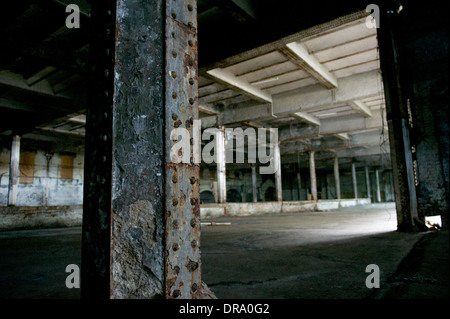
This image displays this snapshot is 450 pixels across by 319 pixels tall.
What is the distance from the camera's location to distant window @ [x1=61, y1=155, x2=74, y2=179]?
16.7 meters

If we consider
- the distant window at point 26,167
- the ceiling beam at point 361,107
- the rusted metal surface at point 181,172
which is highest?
the ceiling beam at point 361,107

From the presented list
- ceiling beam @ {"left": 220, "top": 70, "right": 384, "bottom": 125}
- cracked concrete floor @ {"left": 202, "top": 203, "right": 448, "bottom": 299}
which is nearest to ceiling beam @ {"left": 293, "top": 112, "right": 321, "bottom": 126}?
ceiling beam @ {"left": 220, "top": 70, "right": 384, "bottom": 125}

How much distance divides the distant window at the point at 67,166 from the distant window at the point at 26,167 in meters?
1.60

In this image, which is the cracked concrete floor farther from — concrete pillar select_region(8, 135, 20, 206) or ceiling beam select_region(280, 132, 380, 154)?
ceiling beam select_region(280, 132, 380, 154)

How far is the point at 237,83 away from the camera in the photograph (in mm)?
8625

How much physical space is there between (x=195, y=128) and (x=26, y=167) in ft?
56.3

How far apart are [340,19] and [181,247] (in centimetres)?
450

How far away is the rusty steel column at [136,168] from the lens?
134 centimetres

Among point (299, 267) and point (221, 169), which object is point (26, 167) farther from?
point (299, 267)

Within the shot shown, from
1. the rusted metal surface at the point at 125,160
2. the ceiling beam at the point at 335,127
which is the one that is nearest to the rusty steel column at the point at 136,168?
the rusted metal surface at the point at 125,160

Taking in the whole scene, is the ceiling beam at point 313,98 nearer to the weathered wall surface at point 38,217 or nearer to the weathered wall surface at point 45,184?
the weathered wall surface at point 38,217

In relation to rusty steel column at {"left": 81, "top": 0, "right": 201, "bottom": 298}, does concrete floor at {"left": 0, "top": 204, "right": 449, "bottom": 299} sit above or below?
below

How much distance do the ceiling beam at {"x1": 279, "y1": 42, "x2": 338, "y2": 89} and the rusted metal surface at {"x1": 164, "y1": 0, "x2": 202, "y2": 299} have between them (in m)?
5.13
